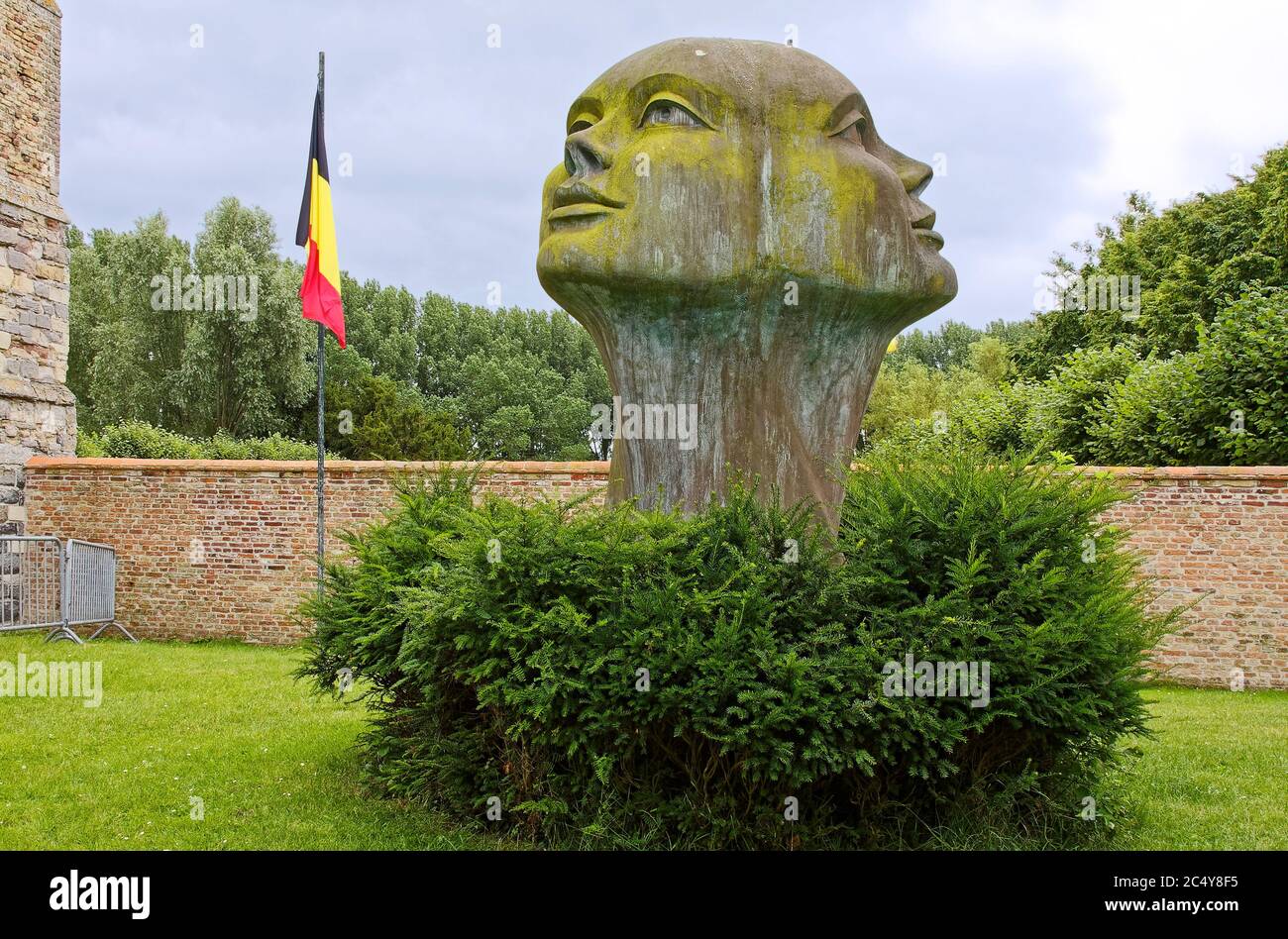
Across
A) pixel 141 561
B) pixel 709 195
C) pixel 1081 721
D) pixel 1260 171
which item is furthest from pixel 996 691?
pixel 1260 171

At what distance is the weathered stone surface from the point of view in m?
5.05

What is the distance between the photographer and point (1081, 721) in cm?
466

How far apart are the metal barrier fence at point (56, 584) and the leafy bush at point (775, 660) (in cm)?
952

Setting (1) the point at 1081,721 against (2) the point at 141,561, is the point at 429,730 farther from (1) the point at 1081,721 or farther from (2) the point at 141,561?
(2) the point at 141,561

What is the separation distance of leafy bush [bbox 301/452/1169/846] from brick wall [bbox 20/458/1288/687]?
722 centimetres

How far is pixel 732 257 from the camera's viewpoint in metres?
5.04

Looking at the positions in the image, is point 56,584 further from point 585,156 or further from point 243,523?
point 585,156

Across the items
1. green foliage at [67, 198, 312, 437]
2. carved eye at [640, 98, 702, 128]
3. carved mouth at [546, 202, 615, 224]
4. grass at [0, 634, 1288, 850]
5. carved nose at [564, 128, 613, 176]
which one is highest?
green foliage at [67, 198, 312, 437]

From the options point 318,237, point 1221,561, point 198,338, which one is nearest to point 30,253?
point 318,237

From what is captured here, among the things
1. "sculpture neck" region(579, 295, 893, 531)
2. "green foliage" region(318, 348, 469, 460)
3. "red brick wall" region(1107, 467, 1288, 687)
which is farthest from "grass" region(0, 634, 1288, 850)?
"green foliage" region(318, 348, 469, 460)

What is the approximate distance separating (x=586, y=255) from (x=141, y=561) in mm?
11091

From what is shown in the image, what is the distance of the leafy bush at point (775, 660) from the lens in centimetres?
445

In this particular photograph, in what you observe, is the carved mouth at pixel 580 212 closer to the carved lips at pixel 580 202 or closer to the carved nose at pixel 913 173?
the carved lips at pixel 580 202

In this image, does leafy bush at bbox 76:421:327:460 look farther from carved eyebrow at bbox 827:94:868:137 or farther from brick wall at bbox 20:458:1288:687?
carved eyebrow at bbox 827:94:868:137
